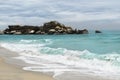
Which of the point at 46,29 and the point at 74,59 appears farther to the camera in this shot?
the point at 46,29

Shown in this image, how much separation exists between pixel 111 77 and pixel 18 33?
89.9m

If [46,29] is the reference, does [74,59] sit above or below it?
above

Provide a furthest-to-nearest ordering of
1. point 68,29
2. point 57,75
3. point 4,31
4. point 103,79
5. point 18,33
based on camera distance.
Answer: point 4,31 → point 18,33 → point 68,29 → point 57,75 → point 103,79

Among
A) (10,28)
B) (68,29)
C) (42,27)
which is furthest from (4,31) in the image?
(68,29)

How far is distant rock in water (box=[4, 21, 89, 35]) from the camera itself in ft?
297

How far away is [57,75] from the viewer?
11.0 meters

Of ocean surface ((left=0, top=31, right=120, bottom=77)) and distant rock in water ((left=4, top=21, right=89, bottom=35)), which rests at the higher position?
ocean surface ((left=0, top=31, right=120, bottom=77))

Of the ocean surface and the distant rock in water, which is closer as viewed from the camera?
the ocean surface

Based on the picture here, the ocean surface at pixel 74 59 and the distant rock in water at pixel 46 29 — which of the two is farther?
the distant rock in water at pixel 46 29

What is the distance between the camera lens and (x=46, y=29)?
92750 millimetres

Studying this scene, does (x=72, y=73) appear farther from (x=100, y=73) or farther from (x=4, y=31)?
(x=4, y=31)

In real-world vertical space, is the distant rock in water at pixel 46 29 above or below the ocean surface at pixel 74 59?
below

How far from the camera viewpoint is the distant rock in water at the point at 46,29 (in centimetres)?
9052

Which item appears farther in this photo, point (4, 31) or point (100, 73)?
point (4, 31)
